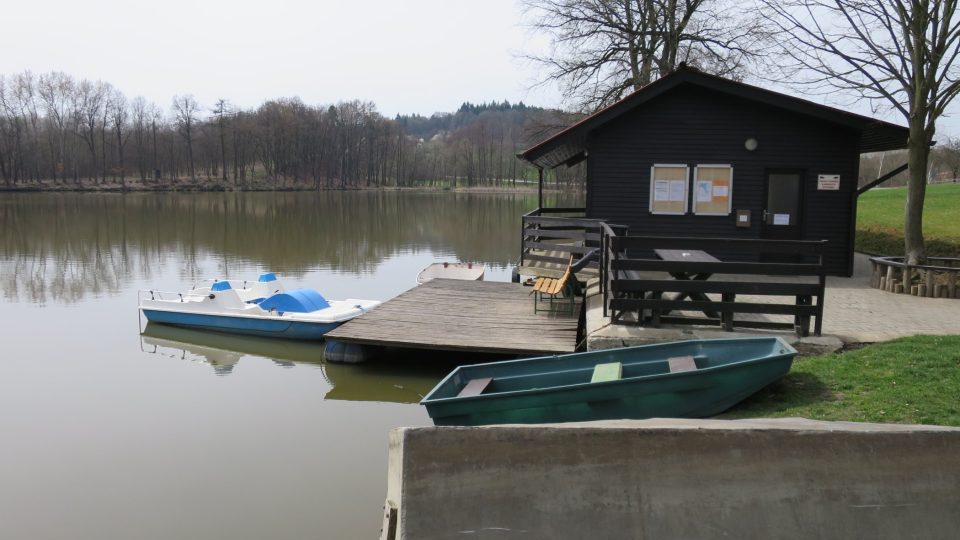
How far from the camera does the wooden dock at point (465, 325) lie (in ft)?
35.8

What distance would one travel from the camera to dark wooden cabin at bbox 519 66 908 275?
46.3 feet

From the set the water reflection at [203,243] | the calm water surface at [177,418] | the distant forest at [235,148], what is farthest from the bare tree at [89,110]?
the calm water surface at [177,418]

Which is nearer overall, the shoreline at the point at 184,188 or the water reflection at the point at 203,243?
the water reflection at the point at 203,243

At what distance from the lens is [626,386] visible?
663 centimetres

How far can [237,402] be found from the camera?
34.3 ft

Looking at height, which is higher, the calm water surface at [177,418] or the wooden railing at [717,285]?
the wooden railing at [717,285]

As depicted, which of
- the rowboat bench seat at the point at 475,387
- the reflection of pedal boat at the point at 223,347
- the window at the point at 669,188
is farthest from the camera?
the window at the point at 669,188

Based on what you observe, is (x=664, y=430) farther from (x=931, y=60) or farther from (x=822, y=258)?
(x=931, y=60)

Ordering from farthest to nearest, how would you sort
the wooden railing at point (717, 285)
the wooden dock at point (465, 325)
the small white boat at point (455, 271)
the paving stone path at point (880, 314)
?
1. the small white boat at point (455, 271)
2. the wooden dock at point (465, 325)
3. the paving stone path at point (880, 314)
4. the wooden railing at point (717, 285)

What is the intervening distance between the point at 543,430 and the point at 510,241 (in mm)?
28011

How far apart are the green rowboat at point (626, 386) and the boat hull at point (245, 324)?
21.9 feet

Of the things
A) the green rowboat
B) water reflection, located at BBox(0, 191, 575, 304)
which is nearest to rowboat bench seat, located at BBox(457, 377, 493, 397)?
the green rowboat

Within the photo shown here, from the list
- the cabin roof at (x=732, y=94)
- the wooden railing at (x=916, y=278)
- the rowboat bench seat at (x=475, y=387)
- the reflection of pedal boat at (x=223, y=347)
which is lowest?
the reflection of pedal boat at (x=223, y=347)

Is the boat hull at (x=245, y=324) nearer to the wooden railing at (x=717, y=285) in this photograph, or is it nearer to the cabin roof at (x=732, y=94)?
the cabin roof at (x=732, y=94)
